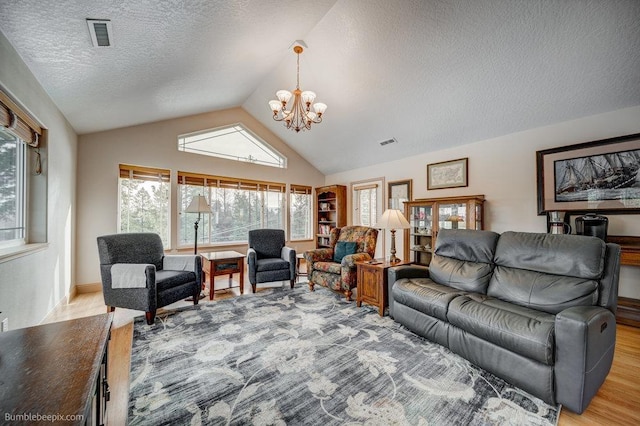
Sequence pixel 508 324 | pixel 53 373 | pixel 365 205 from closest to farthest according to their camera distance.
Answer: pixel 53 373
pixel 508 324
pixel 365 205

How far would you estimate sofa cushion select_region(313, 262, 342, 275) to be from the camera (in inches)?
141

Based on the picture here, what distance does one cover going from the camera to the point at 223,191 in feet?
17.1

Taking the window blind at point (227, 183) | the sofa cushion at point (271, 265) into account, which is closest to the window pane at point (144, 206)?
the window blind at point (227, 183)

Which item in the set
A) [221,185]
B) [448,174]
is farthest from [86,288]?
[448,174]

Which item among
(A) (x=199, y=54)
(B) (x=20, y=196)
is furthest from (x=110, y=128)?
(A) (x=199, y=54)

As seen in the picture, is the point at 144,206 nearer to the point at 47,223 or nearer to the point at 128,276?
the point at 47,223

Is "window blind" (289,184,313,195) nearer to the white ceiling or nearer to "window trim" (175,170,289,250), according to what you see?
"window trim" (175,170,289,250)

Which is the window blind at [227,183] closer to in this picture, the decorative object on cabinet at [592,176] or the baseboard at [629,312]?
the decorative object on cabinet at [592,176]

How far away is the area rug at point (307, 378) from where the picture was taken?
4.79 feet

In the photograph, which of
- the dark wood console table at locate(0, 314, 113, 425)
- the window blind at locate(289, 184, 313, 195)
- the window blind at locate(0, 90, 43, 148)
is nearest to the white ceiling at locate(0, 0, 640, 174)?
the window blind at locate(0, 90, 43, 148)

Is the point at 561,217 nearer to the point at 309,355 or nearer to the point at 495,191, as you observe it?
the point at 495,191

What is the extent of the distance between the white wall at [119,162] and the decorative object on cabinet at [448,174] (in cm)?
363

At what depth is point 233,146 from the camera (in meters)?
5.32

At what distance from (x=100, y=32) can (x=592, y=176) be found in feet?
17.1
